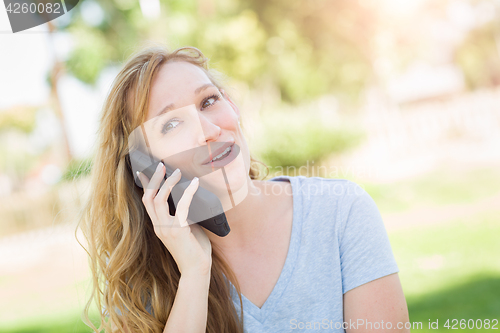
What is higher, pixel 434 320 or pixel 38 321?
pixel 434 320

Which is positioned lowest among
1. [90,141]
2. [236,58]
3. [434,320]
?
[434,320]

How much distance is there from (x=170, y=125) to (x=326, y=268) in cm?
101

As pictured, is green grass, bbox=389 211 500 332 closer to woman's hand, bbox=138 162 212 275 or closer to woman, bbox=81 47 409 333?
woman, bbox=81 47 409 333

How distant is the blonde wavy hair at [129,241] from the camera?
184cm

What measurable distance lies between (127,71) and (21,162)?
42.7 feet

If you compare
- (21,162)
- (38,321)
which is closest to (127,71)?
(38,321)

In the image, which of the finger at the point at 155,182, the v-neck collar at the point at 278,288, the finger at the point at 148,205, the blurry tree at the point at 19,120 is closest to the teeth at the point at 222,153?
the finger at the point at 155,182

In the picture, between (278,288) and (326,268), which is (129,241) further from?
(326,268)

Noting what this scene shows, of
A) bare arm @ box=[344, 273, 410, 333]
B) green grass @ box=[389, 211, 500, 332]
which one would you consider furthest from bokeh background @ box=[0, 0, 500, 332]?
bare arm @ box=[344, 273, 410, 333]

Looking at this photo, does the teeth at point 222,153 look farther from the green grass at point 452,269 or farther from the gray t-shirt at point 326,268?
the green grass at point 452,269

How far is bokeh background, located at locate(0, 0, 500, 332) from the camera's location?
14.4ft

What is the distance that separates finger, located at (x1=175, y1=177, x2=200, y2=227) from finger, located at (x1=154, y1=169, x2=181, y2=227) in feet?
0.18

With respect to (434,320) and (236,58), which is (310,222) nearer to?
(434,320)

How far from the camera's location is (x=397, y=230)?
18.6ft
